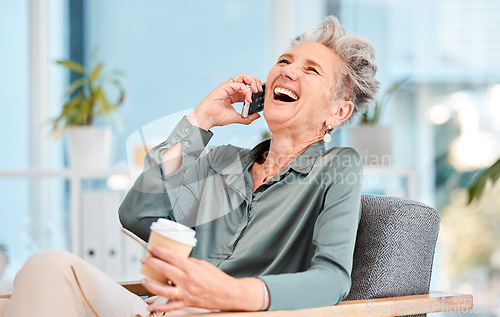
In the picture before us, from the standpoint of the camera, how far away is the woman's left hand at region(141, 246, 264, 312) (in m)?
1.06

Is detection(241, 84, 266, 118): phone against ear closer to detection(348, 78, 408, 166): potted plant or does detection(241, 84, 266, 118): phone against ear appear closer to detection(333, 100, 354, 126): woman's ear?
detection(333, 100, 354, 126): woman's ear

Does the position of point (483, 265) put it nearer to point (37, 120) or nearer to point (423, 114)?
point (423, 114)

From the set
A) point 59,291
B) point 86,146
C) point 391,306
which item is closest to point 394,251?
point 391,306

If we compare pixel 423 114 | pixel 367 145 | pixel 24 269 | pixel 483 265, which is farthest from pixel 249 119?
pixel 483 265

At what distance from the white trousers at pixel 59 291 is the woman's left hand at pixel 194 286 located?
7.3 inches

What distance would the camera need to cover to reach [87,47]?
11.4 ft

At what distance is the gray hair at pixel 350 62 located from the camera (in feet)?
5.04

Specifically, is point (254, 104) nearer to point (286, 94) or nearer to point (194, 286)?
point (286, 94)

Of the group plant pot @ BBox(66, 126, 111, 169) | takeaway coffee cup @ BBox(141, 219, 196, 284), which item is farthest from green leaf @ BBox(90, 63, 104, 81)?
takeaway coffee cup @ BBox(141, 219, 196, 284)

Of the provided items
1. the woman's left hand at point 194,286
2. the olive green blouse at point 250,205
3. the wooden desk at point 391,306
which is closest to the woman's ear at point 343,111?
the olive green blouse at point 250,205

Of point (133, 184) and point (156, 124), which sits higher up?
point (156, 124)

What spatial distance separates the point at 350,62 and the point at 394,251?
0.55 m

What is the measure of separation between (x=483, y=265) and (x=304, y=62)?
2.34 m

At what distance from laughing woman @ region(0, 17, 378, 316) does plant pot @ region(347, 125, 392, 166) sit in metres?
1.15
